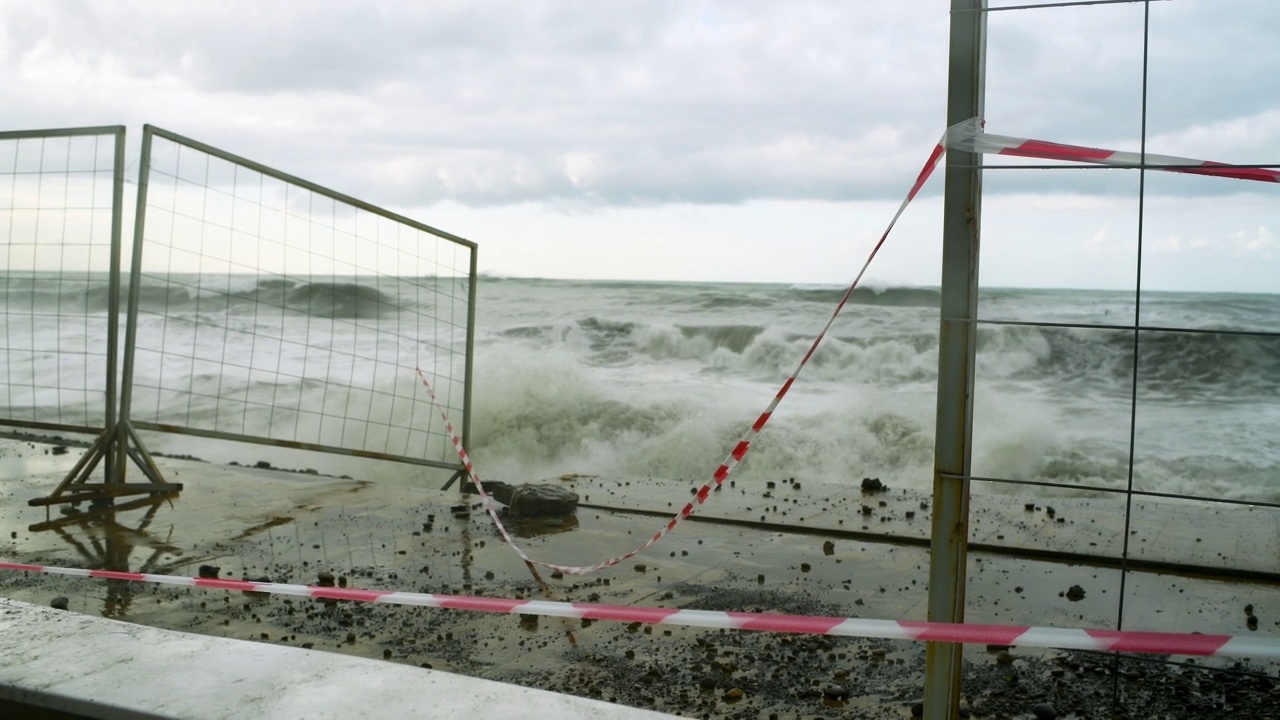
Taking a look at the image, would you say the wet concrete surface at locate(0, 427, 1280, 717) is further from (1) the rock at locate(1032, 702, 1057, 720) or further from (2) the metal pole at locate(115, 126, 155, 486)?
(2) the metal pole at locate(115, 126, 155, 486)

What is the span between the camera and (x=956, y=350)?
2762 mm

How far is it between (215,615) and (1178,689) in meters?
3.88

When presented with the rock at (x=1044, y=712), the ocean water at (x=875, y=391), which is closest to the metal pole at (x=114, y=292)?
the rock at (x=1044, y=712)

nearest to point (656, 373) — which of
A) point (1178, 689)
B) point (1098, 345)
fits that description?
point (1098, 345)

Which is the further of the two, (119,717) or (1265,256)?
(1265,256)

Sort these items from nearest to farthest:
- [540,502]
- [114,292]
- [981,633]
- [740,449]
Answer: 1. [981,633]
2. [740,449]
3. [114,292]
4. [540,502]

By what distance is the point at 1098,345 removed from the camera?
63.6ft

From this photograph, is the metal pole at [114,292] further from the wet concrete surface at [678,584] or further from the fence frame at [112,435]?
the wet concrete surface at [678,584]

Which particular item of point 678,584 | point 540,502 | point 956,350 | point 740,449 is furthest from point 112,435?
point 956,350

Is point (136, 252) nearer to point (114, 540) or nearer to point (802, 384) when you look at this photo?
point (114, 540)

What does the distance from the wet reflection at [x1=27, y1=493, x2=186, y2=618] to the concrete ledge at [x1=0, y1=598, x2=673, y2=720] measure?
2317mm

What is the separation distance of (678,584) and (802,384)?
51.7ft

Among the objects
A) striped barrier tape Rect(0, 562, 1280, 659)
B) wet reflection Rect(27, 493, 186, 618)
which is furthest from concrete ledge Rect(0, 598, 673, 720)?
wet reflection Rect(27, 493, 186, 618)

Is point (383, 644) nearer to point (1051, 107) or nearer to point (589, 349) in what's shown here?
point (1051, 107)
